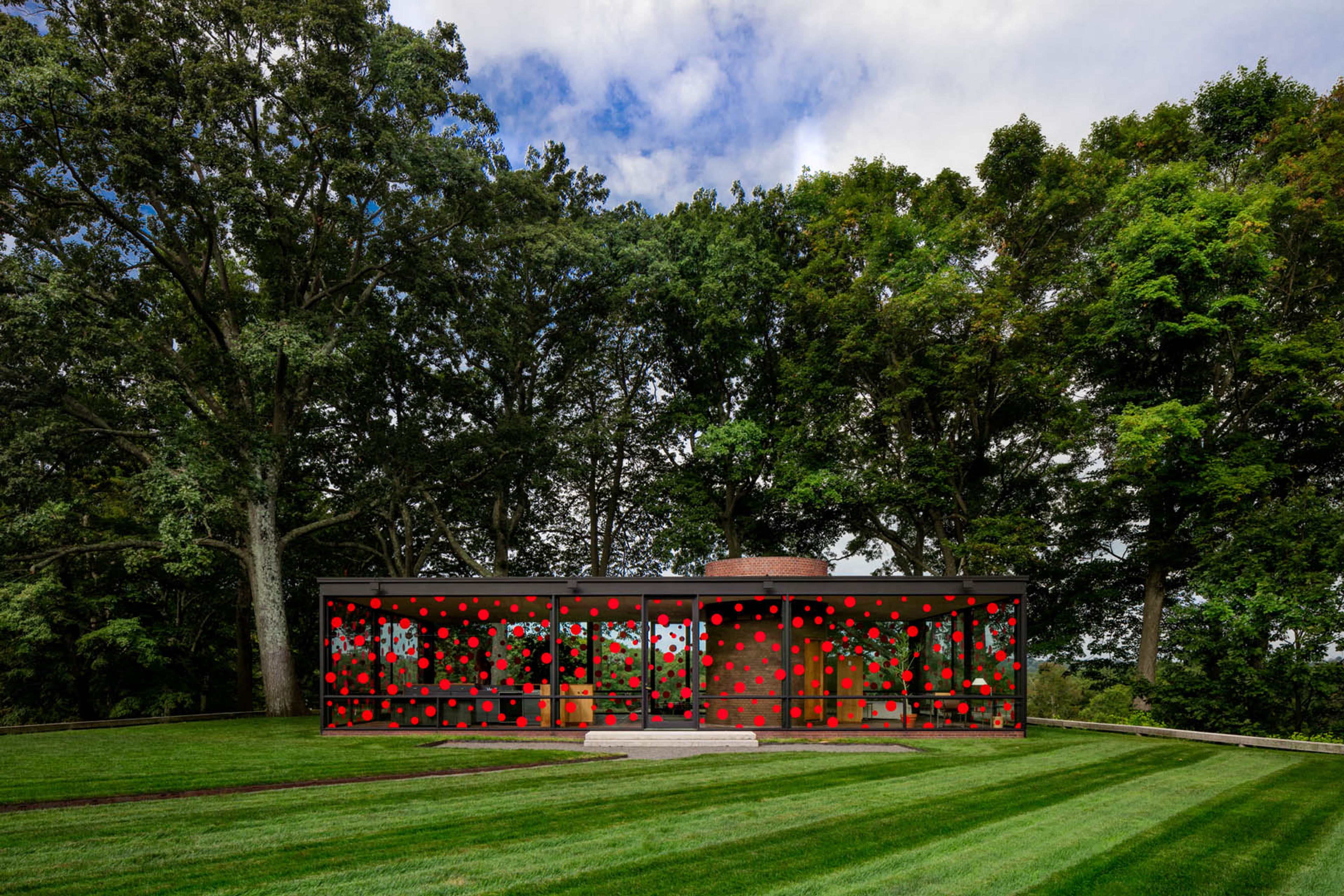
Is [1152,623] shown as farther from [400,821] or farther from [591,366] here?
[400,821]

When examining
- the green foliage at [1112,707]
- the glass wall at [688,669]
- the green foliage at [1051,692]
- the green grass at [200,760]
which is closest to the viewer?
the green grass at [200,760]

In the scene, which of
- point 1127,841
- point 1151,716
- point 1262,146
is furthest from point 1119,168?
point 1127,841

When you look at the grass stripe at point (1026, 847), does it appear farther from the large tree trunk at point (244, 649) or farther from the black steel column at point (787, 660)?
the large tree trunk at point (244, 649)

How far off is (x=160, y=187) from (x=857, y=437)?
18.3m

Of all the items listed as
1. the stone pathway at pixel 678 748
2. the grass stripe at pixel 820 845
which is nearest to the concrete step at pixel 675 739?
the stone pathway at pixel 678 748

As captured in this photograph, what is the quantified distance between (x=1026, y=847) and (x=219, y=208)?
18.7 meters

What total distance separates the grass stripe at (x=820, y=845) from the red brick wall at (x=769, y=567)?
636 centimetres

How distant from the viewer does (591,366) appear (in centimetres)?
2525

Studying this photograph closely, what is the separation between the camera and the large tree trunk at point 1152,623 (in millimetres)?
18531

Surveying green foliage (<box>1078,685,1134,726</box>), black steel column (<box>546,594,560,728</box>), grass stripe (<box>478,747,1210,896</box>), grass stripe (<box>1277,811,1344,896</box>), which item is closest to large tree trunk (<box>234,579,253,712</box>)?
black steel column (<box>546,594,560,728</box>)

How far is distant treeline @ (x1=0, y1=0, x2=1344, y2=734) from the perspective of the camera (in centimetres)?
1595

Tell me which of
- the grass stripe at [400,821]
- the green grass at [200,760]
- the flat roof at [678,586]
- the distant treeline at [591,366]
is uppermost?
the distant treeline at [591,366]

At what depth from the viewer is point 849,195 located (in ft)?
75.0

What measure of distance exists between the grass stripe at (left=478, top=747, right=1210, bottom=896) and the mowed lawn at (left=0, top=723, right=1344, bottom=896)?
0.9 inches
